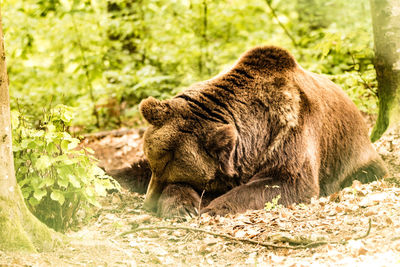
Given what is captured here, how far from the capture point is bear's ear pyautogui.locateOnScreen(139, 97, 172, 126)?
4.83 meters

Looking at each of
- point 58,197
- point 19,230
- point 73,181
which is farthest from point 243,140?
point 19,230

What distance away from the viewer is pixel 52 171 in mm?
3672

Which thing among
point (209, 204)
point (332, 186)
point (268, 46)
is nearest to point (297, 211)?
point (209, 204)

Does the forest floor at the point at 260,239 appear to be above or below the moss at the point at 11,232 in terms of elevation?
below

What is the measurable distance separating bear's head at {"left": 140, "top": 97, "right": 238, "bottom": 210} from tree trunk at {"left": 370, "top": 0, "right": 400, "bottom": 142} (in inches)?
107

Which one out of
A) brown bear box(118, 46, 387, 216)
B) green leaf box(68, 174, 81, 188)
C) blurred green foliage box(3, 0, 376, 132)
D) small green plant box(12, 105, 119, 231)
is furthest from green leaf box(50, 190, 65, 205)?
blurred green foliage box(3, 0, 376, 132)

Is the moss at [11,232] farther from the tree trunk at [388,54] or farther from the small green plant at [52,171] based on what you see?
the tree trunk at [388,54]

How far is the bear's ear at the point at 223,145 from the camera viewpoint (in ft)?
15.8

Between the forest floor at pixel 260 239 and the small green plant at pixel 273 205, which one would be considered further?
the small green plant at pixel 273 205

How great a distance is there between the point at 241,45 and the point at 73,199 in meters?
8.44

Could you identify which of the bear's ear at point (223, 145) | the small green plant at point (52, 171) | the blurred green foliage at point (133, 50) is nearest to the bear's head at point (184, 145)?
the bear's ear at point (223, 145)

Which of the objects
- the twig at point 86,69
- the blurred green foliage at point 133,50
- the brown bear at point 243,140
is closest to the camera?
the brown bear at point 243,140

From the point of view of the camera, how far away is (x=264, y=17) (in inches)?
541

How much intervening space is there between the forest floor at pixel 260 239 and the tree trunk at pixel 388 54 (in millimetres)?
1942
